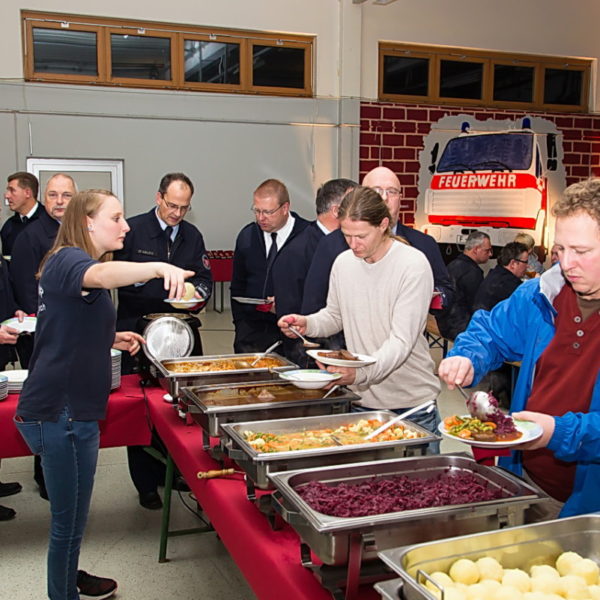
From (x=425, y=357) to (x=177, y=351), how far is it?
1.02 meters

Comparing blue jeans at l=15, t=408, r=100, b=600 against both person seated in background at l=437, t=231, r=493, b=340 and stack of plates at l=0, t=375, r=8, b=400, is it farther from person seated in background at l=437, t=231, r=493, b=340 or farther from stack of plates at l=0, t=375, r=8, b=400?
A: person seated in background at l=437, t=231, r=493, b=340

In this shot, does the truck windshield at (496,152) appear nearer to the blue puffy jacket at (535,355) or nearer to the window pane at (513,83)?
the window pane at (513,83)

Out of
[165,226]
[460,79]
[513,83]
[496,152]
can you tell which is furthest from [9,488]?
[513,83]

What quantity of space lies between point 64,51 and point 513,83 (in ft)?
15.2

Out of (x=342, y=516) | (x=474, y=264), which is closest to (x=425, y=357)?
(x=342, y=516)

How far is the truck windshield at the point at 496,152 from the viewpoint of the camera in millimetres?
6461

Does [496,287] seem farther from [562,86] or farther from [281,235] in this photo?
[562,86]

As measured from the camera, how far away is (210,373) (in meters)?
2.32

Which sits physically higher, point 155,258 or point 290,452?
point 155,258

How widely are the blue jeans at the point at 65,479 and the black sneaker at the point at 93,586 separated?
0.31m

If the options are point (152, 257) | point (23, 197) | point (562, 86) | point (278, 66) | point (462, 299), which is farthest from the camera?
point (562, 86)

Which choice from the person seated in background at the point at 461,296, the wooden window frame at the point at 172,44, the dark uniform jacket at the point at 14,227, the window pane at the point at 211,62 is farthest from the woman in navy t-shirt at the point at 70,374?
the window pane at the point at 211,62

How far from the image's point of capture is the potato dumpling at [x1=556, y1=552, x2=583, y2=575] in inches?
42.6

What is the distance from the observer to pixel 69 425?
197 centimetres
